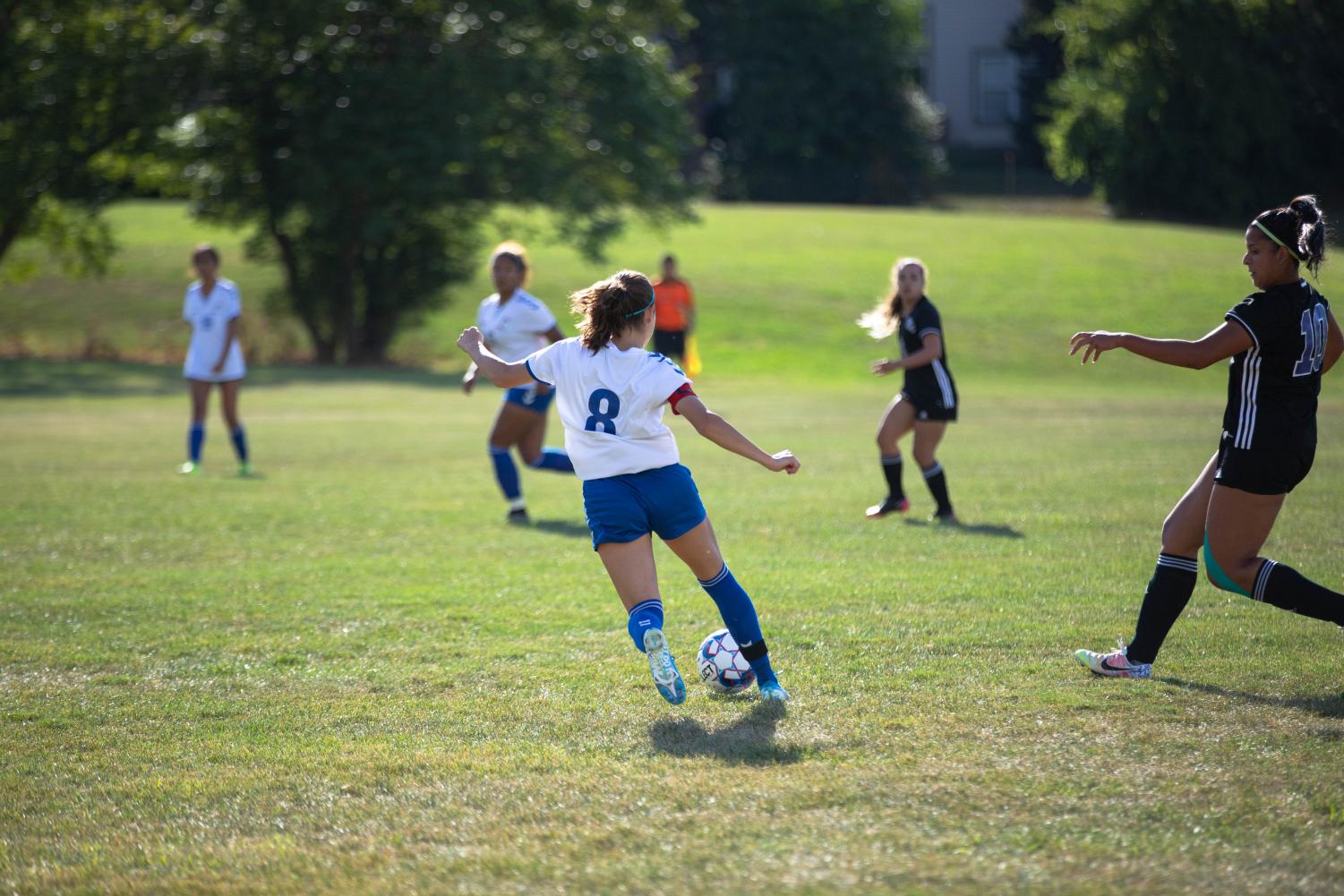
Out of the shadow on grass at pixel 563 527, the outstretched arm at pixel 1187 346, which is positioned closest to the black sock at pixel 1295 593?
the outstretched arm at pixel 1187 346

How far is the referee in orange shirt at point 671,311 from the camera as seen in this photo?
23.0m

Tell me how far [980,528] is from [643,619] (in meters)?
4.95

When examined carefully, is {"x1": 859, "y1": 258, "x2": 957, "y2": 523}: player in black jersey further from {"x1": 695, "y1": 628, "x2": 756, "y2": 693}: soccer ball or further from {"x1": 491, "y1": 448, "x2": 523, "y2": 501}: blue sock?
{"x1": 695, "y1": 628, "x2": 756, "y2": 693}: soccer ball

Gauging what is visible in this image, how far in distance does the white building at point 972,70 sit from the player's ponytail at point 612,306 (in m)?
63.6

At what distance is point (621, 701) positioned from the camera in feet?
17.9

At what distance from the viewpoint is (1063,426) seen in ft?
57.5

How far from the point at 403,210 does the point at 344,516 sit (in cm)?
2015

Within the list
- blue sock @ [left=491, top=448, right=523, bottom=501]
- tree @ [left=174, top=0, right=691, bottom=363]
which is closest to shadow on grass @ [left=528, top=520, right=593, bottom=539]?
blue sock @ [left=491, top=448, right=523, bottom=501]

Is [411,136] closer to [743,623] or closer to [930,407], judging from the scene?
[930,407]

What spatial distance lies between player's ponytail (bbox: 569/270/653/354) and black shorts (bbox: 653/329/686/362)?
58.2ft

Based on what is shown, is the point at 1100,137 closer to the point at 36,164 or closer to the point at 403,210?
the point at 403,210

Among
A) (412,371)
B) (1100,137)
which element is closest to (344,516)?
(412,371)

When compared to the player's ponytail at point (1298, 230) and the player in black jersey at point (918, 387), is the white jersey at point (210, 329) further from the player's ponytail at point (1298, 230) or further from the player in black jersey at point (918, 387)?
the player's ponytail at point (1298, 230)

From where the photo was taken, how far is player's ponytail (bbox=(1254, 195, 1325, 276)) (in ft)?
16.9
